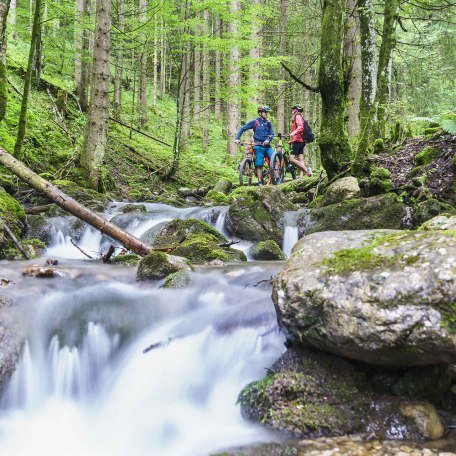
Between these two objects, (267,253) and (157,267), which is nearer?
(157,267)

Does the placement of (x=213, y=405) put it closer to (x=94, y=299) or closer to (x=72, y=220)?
(x=94, y=299)

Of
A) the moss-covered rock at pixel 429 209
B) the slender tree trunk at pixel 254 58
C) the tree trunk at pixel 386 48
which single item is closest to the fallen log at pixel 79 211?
the moss-covered rock at pixel 429 209

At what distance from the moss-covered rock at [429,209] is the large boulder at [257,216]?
103 inches


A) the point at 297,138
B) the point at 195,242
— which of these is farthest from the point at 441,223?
the point at 297,138

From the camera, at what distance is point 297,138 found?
13.1 meters

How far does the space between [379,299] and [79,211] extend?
554cm

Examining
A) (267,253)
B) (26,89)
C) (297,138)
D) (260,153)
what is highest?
(26,89)

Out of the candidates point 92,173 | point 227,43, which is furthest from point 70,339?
point 227,43

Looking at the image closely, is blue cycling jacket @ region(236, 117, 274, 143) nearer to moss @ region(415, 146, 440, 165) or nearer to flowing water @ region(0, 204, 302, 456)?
moss @ region(415, 146, 440, 165)

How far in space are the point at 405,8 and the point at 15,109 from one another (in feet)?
35.8

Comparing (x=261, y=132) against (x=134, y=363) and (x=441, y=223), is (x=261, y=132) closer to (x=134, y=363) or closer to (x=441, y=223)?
(x=441, y=223)

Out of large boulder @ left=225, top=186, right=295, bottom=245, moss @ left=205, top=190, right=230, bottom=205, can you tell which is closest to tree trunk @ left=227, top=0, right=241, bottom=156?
moss @ left=205, top=190, right=230, bottom=205

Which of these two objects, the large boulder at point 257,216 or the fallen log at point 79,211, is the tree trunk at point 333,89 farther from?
the fallen log at point 79,211

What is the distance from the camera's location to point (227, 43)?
14.2m
